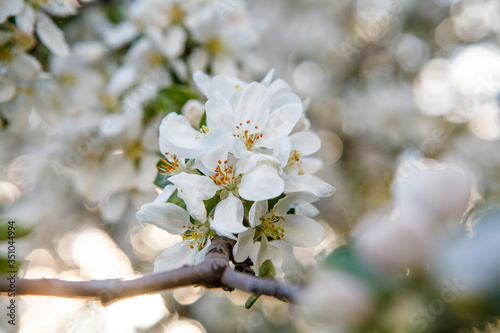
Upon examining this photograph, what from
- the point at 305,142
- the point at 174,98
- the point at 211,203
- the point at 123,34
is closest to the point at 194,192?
the point at 211,203

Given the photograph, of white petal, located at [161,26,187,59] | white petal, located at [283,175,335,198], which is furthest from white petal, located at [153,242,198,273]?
white petal, located at [161,26,187,59]

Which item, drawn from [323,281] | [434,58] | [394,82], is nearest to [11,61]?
[323,281]

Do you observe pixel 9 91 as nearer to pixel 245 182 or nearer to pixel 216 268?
pixel 245 182

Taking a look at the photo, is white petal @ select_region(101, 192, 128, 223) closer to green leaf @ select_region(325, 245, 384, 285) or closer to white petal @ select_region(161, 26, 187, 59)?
white petal @ select_region(161, 26, 187, 59)

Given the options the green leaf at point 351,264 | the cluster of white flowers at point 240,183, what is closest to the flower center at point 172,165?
the cluster of white flowers at point 240,183

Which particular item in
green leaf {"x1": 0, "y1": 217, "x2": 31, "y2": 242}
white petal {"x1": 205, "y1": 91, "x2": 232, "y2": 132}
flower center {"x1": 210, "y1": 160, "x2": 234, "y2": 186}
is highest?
white petal {"x1": 205, "y1": 91, "x2": 232, "y2": 132}

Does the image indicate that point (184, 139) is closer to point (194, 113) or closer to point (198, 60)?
point (194, 113)
